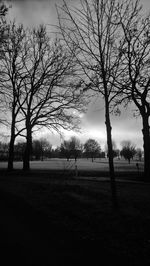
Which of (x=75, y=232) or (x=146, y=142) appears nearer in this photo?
(x=75, y=232)

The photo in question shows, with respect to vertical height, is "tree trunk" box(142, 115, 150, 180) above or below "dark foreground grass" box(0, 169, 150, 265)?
above

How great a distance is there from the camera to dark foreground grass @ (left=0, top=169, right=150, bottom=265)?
12.4 ft

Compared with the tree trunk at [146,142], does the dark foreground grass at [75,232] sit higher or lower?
lower

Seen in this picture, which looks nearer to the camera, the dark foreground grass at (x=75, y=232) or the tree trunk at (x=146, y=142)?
the dark foreground grass at (x=75, y=232)

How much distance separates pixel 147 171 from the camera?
17.7 metres

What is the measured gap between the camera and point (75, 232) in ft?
16.9

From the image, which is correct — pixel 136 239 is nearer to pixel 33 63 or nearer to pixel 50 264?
pixel 50 264

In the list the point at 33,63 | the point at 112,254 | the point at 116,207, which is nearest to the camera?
the point at 112,254

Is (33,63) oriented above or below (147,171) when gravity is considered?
above

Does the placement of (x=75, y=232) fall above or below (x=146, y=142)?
below

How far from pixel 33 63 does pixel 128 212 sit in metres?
22.2

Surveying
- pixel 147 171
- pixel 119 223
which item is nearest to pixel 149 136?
pixel 147 171

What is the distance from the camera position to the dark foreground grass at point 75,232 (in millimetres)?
3789

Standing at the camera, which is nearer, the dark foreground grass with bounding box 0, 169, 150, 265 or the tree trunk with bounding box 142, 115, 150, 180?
the dark foreground grass with bounding box 0, 169, 150, 265
